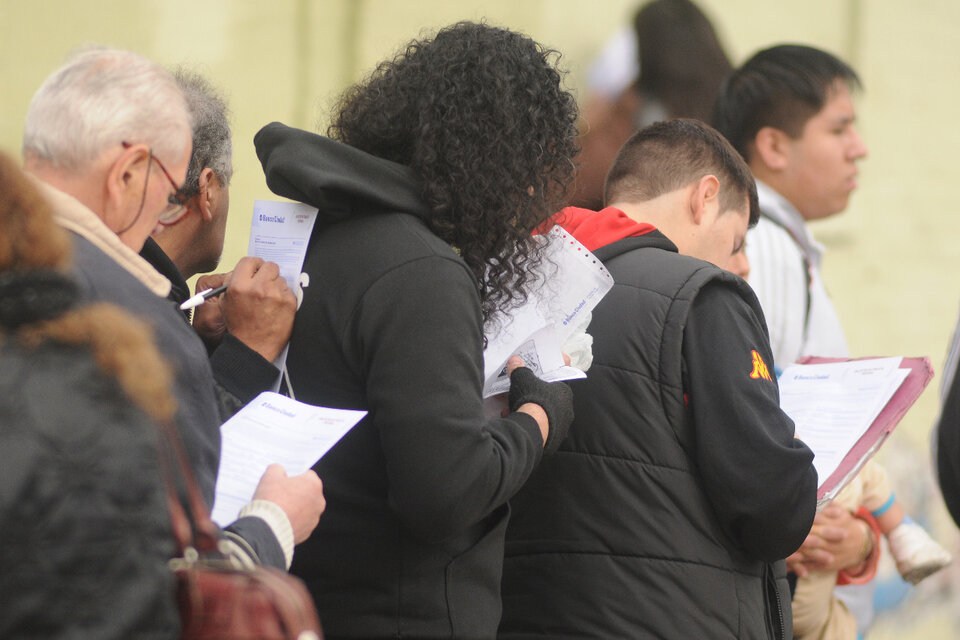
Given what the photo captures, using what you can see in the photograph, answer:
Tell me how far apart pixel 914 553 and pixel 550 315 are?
5.70 feet

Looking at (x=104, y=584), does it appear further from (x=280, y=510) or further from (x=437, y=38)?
(x=437, y=38)

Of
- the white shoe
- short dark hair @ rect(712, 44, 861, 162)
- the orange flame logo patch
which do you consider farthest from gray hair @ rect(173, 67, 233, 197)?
the white shoe

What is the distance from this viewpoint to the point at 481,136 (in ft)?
6.72

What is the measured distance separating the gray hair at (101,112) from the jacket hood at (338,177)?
297mm

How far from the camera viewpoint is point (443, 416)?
184cm

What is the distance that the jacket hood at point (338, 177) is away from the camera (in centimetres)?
198

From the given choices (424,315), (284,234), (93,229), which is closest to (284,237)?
(284,234)

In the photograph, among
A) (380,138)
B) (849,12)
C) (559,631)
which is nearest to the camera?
(380,138)

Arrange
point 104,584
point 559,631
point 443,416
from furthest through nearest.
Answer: point 559,631 < point 443,416 < point 104,584

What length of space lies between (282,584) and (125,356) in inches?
12.5

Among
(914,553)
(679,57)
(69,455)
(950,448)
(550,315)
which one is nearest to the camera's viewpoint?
(69,455)

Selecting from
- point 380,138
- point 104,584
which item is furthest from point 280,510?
point 380,138

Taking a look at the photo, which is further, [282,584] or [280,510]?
[280,510]

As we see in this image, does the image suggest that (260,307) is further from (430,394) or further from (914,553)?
(914,553)
